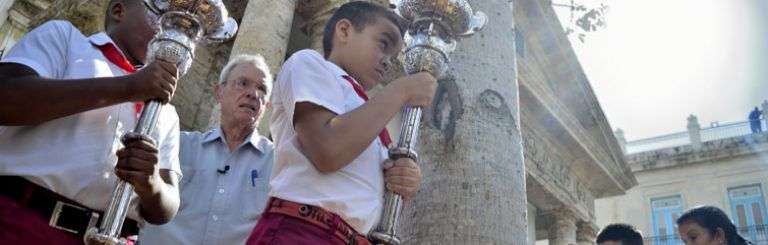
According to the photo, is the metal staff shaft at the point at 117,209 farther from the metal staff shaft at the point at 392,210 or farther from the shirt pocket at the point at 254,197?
the shirt pocket at the point at 254,197

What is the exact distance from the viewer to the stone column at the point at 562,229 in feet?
42.0

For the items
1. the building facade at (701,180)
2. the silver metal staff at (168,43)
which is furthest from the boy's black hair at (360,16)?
the building facade at (701,180)

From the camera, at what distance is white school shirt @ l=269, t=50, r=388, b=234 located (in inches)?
72.9

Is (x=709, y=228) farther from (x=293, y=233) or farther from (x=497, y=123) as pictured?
(x=293, y=233)

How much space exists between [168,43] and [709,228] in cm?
405

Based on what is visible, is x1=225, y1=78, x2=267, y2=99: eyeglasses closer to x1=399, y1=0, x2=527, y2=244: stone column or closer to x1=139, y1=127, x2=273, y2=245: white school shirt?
x1=139, y1=127, x2=273, y2=245: white school shirt

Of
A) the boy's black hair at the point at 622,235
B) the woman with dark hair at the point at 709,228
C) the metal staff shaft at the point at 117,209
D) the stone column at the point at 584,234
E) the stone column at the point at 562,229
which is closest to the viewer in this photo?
the metal staff shaft at the point at 117,209

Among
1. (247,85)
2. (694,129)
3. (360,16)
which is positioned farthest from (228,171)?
(694,129)

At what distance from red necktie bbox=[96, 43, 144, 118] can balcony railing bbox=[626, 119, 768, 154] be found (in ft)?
88.9

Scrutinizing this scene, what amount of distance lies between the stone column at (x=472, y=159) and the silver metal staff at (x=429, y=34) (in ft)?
1.62

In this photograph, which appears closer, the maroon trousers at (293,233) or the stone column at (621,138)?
the maroon trousers at (293,233)

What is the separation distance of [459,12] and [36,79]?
159 centimetres

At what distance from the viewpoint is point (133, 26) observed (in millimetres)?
2184

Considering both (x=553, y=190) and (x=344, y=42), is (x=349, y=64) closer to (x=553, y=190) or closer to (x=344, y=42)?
(x=344, y=42)
